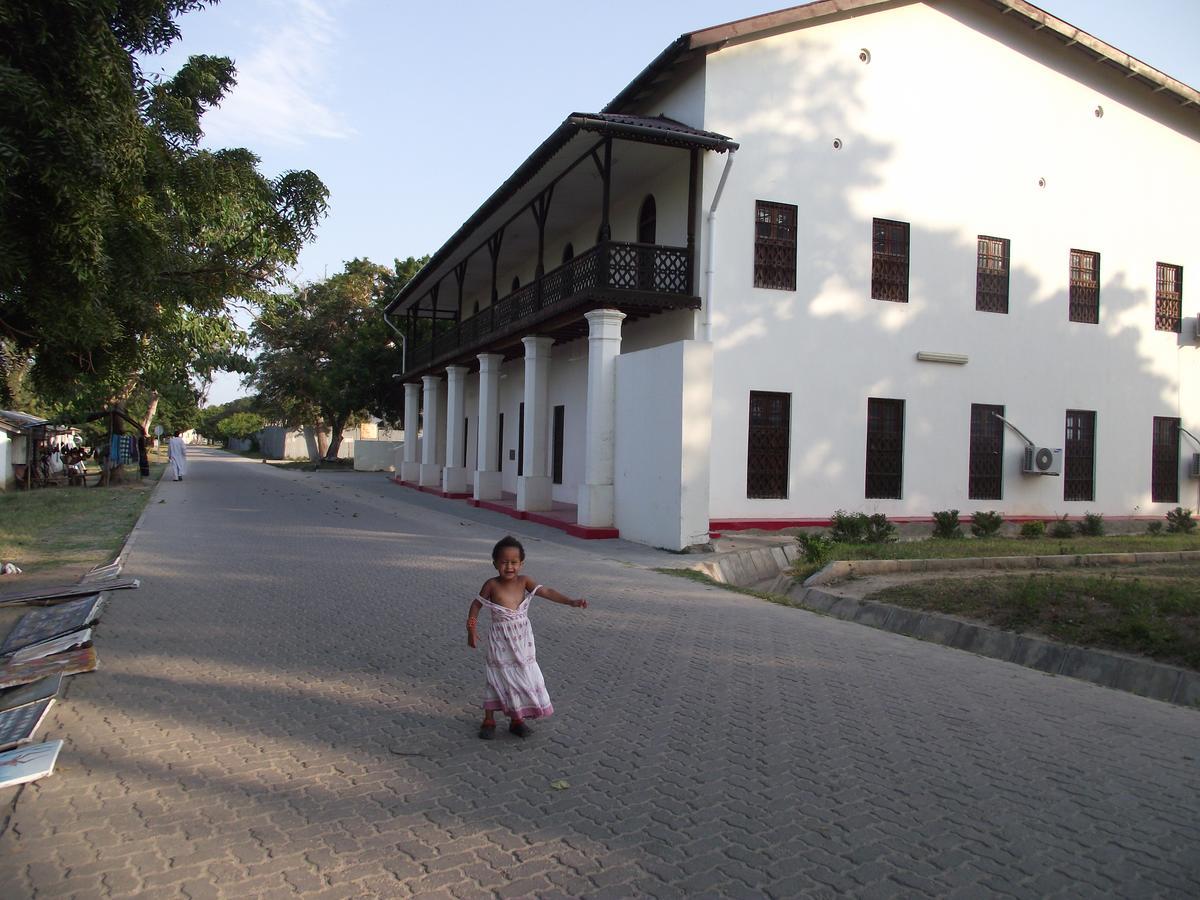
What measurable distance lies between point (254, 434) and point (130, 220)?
81834mm

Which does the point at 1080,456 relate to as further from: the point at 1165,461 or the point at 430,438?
the point at 430,438

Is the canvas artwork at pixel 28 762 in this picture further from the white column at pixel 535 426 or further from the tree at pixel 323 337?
the tree at pixel 323 337

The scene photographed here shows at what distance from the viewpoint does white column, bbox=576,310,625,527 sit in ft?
50.6

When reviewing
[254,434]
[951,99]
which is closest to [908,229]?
[951,99]

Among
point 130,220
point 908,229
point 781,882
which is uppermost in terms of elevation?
point 908,229

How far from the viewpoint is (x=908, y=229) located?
1731cm

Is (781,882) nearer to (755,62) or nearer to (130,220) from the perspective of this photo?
(130,220)

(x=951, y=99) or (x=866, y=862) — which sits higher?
(x=951, y=99)

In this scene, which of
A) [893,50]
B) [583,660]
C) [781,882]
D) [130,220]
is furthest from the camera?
[893,50]

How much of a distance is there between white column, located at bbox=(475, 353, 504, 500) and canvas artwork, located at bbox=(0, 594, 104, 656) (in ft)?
45.7

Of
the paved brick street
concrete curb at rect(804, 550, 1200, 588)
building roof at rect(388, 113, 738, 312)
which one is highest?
building roof at rect(388, 113, 738, 312)

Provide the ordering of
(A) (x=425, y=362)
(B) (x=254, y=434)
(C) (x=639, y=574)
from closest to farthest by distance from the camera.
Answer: (C) (x=639, y=574) → (A) (x=425, y=362) → (B) (x=254, y=434)

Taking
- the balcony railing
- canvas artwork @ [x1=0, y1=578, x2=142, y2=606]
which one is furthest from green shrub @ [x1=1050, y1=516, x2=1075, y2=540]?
canvas artwork @ [x1=0, y1=578, x2=142, y2=606]

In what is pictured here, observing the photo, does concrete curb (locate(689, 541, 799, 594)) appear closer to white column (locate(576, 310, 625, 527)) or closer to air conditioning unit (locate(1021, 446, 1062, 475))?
white column (locate(576, 310, 625, 527))
